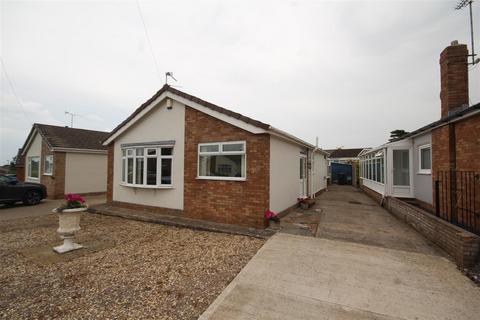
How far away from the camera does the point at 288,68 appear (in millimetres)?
10945

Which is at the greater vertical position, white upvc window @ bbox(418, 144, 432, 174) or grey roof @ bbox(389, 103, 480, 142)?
grey roof @ bbox(389, 103, 480, 142)

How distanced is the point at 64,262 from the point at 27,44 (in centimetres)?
911

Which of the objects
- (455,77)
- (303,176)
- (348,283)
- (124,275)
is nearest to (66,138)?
(124,275)

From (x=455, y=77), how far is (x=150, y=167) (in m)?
11.4

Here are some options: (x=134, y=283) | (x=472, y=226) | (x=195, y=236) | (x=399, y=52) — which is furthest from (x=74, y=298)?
(x=399, y=52)

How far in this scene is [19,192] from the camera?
1087cm

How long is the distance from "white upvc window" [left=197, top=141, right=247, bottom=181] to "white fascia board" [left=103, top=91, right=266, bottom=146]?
0.58 m

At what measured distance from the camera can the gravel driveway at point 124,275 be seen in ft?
9.36

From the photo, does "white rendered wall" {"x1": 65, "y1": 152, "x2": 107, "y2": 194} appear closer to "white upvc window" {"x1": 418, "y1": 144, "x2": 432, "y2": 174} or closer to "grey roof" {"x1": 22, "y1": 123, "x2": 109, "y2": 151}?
"grey roof" {"x1": 22, "y1": 123, "x2": 109, "y2": 151}

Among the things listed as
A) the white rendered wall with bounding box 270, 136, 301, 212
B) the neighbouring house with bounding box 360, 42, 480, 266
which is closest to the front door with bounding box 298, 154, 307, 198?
the white rendered wall with bounding box 270, 136, 301, 212

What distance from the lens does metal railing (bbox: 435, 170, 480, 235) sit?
15.7 ft

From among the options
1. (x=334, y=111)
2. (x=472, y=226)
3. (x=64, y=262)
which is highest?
(x=334, y=111)

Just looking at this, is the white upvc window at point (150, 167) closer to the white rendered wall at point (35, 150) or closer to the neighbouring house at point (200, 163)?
the neighbouring house at point (200, 163)

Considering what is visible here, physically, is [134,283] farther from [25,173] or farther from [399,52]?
[25,173]
